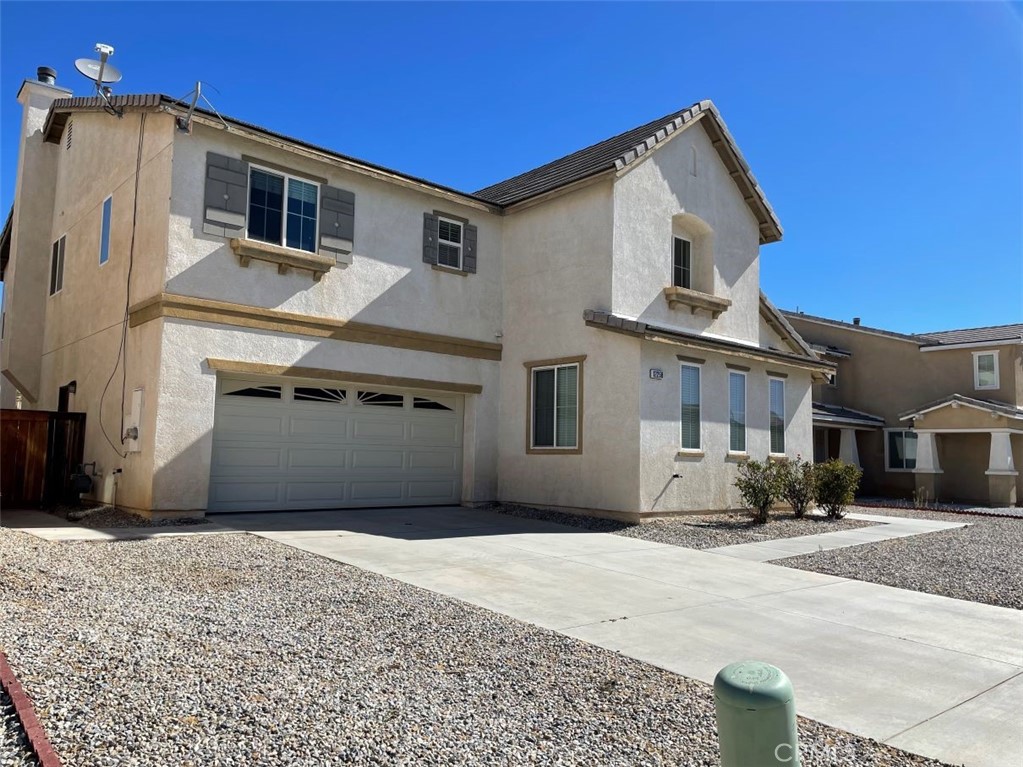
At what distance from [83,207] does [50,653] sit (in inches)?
568

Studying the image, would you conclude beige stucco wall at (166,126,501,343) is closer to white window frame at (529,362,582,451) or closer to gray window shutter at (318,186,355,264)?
gray window shutter at (318,186,355,264)

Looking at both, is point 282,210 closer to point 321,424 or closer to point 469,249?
point 321,424

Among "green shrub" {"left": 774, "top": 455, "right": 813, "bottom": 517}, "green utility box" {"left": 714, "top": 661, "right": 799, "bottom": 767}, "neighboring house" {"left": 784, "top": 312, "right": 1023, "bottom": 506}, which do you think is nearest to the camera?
"green utility box" {"left": 714, "top": 661, "right": 799, "bottom": 767}

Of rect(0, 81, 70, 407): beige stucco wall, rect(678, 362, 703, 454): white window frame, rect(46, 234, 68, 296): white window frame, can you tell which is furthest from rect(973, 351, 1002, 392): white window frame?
rect(0, 81, 70, 407): beige stucco wall

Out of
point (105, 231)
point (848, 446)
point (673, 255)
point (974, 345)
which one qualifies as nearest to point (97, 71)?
point (105, 231)

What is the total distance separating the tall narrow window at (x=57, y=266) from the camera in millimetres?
17875

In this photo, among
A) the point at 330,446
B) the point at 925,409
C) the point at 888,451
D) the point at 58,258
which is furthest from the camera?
the point at 888,451

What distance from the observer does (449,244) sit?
15.8 meters

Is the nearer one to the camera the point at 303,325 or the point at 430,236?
the point at 303,325

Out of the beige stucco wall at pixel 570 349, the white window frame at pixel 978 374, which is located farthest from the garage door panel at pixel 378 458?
the white window frame at pixel 978 374

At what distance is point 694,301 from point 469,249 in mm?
4809

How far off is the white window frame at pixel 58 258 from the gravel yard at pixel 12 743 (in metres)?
15.9

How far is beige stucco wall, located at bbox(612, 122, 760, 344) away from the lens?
14914 millimetres

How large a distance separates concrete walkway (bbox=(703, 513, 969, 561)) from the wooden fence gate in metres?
11.9
